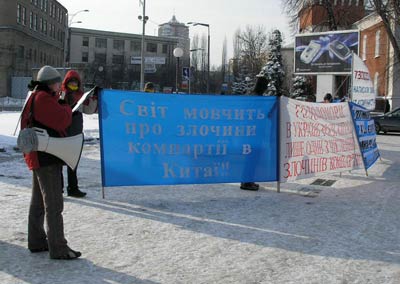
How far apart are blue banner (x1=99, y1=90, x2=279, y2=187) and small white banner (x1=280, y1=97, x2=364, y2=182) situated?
10.2 inches

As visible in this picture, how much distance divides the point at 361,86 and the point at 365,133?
189 cm

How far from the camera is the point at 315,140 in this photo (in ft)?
29.0

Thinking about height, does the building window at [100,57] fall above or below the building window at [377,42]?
above

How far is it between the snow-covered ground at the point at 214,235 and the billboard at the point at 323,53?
1833 cm

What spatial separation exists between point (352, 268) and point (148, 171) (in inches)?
132

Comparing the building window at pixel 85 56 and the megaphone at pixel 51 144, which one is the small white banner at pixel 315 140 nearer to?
the megaphone at pixel 51 144

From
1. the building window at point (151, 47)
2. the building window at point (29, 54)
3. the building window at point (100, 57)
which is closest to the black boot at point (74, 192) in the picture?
the building window at point (29, 54)

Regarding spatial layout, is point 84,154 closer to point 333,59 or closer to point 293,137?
point 293,137

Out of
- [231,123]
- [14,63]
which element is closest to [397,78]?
[231,123]

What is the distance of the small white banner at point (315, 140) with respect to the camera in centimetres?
819

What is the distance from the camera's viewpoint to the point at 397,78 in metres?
38.4

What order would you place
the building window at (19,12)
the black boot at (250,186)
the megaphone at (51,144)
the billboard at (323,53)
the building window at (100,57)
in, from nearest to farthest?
the megaphone at (51,144) → the black boot at (250,186) → the billboard at (323,53) → the building window at (19,12) → the building window at (100,57)

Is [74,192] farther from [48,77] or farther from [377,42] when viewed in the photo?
[377,42]

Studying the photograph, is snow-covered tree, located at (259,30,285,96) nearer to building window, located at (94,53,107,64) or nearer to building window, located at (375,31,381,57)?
building window, located at (375,31,381,57)
